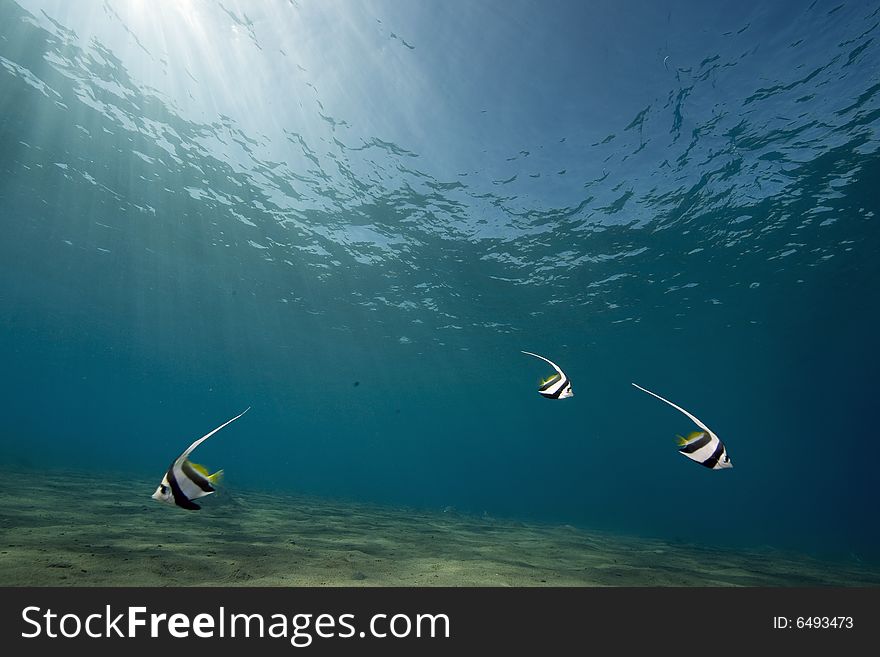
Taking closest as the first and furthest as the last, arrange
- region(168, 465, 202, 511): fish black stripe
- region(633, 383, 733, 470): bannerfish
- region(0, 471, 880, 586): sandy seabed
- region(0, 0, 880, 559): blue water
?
region(168, 465, 202, 511): fish black stripe, region(633, 383, 733, 470): bannerfish, region(0, 471, 880, 586): sandy seabed, region(0, 0, 880, 559): blue water

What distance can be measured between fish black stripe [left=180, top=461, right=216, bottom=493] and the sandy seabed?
307 centimetres

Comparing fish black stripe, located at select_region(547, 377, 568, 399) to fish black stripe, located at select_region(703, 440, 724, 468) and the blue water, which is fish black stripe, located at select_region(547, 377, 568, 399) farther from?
the blue water

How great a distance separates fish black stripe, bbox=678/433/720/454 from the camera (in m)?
2.90

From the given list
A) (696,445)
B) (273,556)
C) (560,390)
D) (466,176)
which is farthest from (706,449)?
(466,176)

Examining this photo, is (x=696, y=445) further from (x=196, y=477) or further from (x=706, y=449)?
(x=196, y=477)

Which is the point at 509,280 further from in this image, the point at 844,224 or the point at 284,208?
the point at 844,224

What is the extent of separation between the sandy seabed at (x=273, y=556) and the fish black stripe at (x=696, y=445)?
3594 millimetres

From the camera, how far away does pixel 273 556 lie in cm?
625

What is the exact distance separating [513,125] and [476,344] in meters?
25.9

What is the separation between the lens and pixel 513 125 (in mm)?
15250

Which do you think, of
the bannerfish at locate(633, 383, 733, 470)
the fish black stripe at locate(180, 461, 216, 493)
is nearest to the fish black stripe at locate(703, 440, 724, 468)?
the bannerfish at locate(633, 383, 733, 470)

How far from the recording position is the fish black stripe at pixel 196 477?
2418 mm

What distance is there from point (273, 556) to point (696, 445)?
19.8ft

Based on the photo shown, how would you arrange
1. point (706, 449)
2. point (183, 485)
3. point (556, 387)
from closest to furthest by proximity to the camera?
1. point (183, 485)
2. point (706, 449)
3. point (556, 387)
